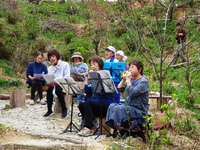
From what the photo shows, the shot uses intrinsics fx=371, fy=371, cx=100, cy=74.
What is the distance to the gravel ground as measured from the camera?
5.34 meters

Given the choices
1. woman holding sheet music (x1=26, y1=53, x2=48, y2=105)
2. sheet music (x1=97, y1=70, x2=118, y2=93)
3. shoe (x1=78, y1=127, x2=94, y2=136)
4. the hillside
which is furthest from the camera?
the hillside

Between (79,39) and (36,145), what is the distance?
1451cm

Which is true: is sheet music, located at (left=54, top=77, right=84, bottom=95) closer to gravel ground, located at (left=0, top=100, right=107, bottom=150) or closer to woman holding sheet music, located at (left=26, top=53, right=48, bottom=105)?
gravel ground, located at (left=0, top=100, right=107, bottom=150)

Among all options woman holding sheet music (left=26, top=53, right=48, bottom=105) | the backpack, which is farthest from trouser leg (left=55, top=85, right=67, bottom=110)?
the backpack

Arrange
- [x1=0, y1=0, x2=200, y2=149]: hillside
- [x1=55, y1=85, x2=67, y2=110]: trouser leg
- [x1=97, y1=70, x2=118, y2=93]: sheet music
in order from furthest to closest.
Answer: [x1=0, y1=0, x2=200, y2=149]: hillside, [x1=55, y1=85, x2=67, y2=110]: trouser leg, [x1=97, y1=70, x2=118, y2=93]: sheet music

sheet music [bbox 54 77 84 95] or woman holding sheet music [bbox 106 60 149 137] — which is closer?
woman holding sheet music [bbox 106 60 149 137]

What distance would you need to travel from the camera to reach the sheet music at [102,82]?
5625mm

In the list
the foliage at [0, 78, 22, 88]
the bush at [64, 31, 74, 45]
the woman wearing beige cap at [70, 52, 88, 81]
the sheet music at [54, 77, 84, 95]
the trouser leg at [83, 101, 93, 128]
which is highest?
the bush at [64, 31, 74, 45]

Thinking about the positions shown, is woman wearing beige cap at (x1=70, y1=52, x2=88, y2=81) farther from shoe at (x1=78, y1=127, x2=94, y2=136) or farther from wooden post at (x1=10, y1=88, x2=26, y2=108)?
shoe at (x1=78, y1=127, x2=94, y2=136)

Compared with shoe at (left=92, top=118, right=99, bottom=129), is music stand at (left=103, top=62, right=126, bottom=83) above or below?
above

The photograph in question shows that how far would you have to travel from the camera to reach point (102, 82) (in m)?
5.71

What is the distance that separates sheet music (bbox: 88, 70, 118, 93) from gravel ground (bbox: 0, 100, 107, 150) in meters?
0.69

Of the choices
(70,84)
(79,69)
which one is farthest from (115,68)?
(79,69)

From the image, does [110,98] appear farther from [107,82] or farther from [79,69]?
[79,69]
